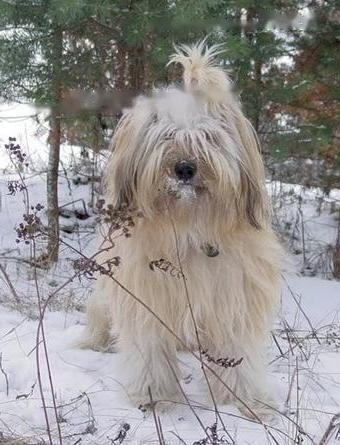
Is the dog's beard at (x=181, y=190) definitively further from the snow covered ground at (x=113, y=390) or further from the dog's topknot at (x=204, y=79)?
the snow covered ground at (x=113, y=390)

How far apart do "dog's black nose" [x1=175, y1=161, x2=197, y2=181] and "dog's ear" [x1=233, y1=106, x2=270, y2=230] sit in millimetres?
290

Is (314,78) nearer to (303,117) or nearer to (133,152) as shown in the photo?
(303,117)

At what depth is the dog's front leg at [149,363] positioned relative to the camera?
3.12 metres

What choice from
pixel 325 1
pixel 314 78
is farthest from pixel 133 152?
pixel 325 1

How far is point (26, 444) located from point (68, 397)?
622 mm

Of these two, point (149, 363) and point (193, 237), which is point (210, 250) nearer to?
point (193, 237)

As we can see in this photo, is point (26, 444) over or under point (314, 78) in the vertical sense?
under

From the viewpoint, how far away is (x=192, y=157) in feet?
9.00

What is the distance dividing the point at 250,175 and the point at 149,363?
1.00 meters

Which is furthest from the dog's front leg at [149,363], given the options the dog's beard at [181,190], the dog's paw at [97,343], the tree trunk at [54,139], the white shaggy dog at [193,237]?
the tree trunk at [54,139]

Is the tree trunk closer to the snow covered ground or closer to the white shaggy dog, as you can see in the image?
the snow covered ground

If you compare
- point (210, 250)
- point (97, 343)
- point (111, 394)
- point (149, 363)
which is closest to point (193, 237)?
point (210, 250)

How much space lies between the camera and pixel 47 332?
406 centimetres

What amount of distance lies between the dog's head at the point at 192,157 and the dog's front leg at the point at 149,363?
62 cm
